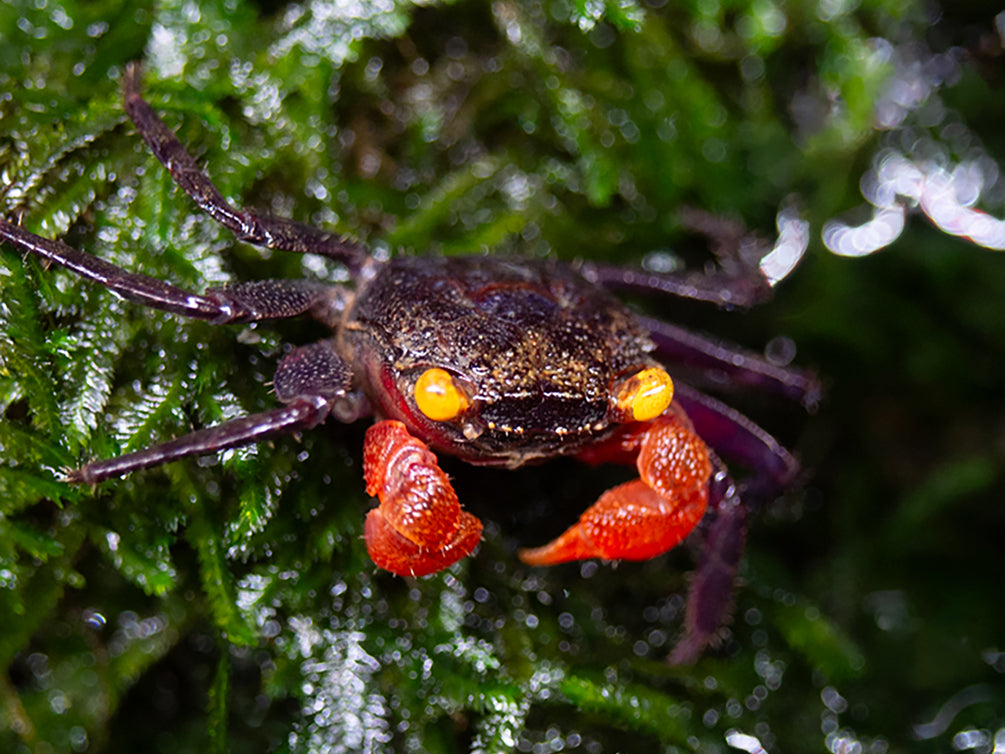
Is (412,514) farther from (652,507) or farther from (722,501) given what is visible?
(722,501)

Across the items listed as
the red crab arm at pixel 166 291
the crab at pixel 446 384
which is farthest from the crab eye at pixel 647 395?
the red crab arm at pixel 166 291

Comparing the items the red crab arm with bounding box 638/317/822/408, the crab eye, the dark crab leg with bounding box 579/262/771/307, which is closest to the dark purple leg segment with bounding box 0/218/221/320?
the crab eye

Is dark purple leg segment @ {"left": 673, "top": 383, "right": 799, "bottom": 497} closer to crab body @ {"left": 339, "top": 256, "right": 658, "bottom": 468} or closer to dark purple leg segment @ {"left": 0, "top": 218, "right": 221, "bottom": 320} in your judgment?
crab body @ {"left": 339, "top": 256, "right": 658, "bottom": 468}

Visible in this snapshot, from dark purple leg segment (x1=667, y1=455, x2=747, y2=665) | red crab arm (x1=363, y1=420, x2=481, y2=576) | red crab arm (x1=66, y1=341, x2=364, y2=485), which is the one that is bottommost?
dark purple leg segment (x1=667, y1=455, x2=747, y2=665)

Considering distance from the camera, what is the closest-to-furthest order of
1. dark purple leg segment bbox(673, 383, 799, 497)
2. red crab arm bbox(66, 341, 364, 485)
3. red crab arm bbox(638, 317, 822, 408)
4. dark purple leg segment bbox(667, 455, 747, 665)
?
red crab arm bbox(66, 341, 364, 485)
dark purple leg segment bbox(667, 455, 747, 665)
dark purple leg segment bbox(673, 383, 799, 497)
red crab arm bbox(638, 317, 822, 408)

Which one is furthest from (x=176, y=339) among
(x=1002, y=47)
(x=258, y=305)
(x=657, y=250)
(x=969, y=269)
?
(x=1002, y=47)

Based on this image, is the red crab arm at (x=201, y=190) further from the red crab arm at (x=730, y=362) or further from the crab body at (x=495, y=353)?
the red crab arm at (x=730, y=362)

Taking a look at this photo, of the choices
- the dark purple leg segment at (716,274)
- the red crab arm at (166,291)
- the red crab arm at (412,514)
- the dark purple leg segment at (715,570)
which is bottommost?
the dark purple leg segment at (715,570)

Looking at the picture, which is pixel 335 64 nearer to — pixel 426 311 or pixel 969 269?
pixel 426 311
